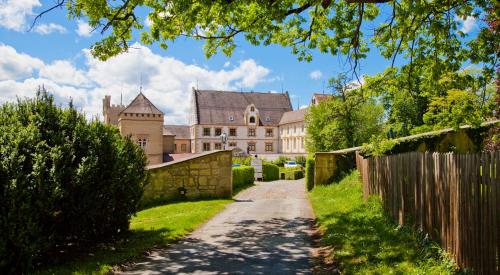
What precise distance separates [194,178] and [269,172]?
77.0 ft

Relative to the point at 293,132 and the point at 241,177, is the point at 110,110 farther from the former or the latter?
the point at 241,177

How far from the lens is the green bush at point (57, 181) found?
20.8 feet

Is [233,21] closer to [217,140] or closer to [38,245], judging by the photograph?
[38,245]

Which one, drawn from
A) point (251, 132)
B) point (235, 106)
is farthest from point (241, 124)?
point (235, 106)

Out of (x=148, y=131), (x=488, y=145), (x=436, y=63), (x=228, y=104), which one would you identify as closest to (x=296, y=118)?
(x=228, y=104)

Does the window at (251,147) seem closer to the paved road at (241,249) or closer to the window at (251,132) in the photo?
the window at (251,132)

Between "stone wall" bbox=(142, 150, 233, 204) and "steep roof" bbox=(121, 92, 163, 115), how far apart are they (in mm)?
47709

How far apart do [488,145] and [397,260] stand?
13.4 metres

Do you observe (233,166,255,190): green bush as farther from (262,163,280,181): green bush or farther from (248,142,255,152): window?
(248,142,255,152): window

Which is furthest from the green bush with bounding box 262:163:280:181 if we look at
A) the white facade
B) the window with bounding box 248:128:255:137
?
the window with bounding box 248:128:255:137

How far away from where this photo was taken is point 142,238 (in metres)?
9.58

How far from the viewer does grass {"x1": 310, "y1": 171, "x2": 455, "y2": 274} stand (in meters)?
6.16

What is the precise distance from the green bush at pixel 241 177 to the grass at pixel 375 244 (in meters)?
13.2

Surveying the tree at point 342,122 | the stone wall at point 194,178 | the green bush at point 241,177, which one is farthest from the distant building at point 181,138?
the stone wall at point 194,178
